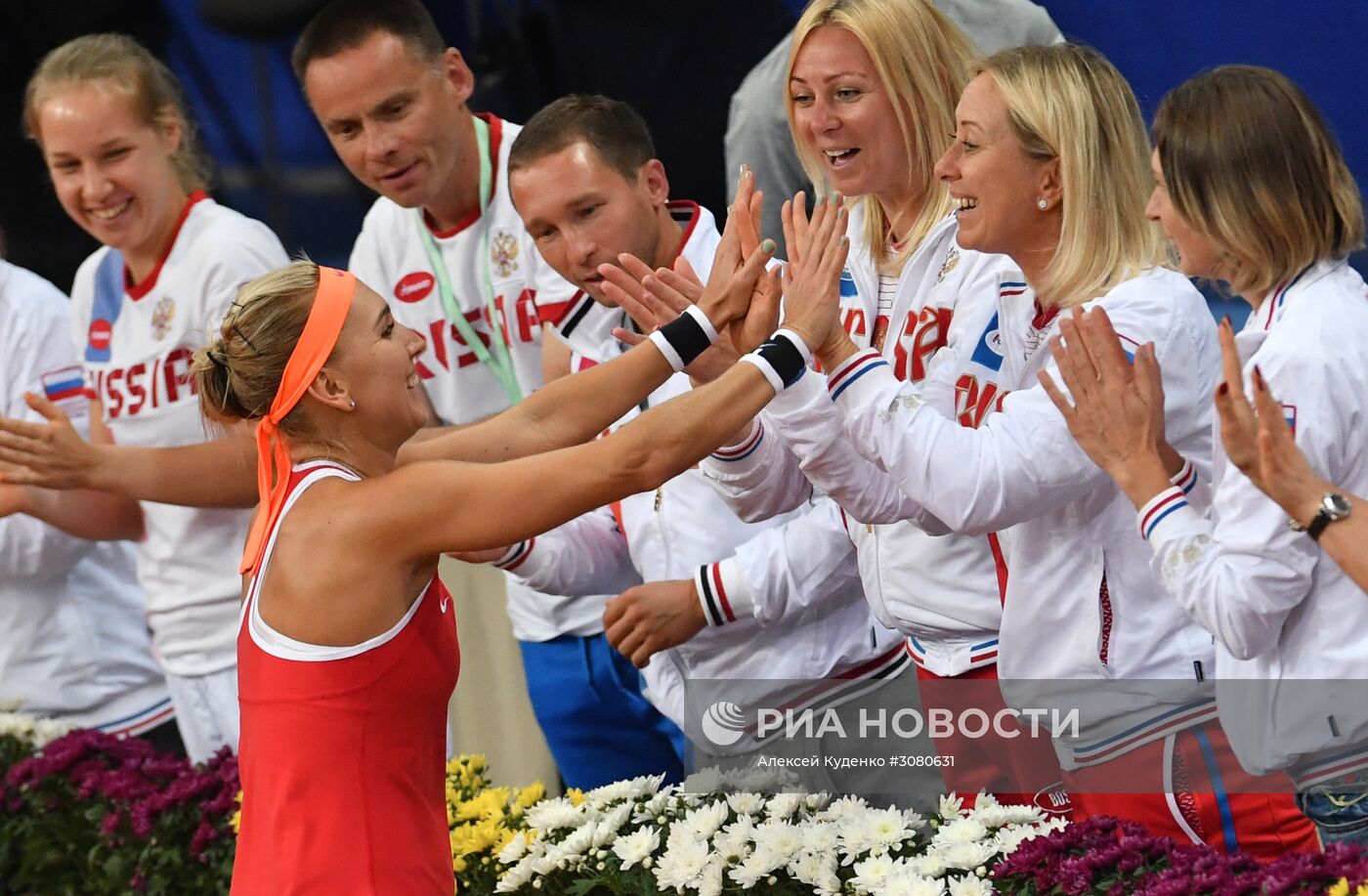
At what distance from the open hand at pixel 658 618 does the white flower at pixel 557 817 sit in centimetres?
36

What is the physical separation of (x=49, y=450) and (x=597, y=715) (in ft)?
4.46

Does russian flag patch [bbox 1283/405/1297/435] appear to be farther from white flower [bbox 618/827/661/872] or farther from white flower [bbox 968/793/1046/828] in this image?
white flower [bbox 618/827/661/872]

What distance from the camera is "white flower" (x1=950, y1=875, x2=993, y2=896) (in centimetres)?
257

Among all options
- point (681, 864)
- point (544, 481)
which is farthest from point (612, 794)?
point (544, 481)

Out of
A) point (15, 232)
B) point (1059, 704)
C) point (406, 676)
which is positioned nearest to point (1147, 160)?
point (1059, 704)

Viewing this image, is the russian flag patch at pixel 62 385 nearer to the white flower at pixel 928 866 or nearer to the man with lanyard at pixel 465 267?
the man with lanyard at pixel 465 267

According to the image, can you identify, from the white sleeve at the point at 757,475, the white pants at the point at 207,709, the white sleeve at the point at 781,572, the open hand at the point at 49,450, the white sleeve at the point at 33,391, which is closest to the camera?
the white sleeve at the point at 757,475

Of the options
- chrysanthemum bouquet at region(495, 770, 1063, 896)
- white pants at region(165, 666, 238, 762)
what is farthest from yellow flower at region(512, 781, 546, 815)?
white pants at region(165, 666, 238, 762)

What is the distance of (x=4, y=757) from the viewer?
13.7ft

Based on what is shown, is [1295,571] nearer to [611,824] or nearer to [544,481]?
[544,481]

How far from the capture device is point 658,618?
132 inches

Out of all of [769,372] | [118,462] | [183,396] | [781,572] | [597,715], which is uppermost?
[183,396]

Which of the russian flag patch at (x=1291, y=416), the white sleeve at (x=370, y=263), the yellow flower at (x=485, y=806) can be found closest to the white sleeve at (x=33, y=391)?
the white sleeve at (x=370, y=263)

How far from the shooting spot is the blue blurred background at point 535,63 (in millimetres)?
3656
